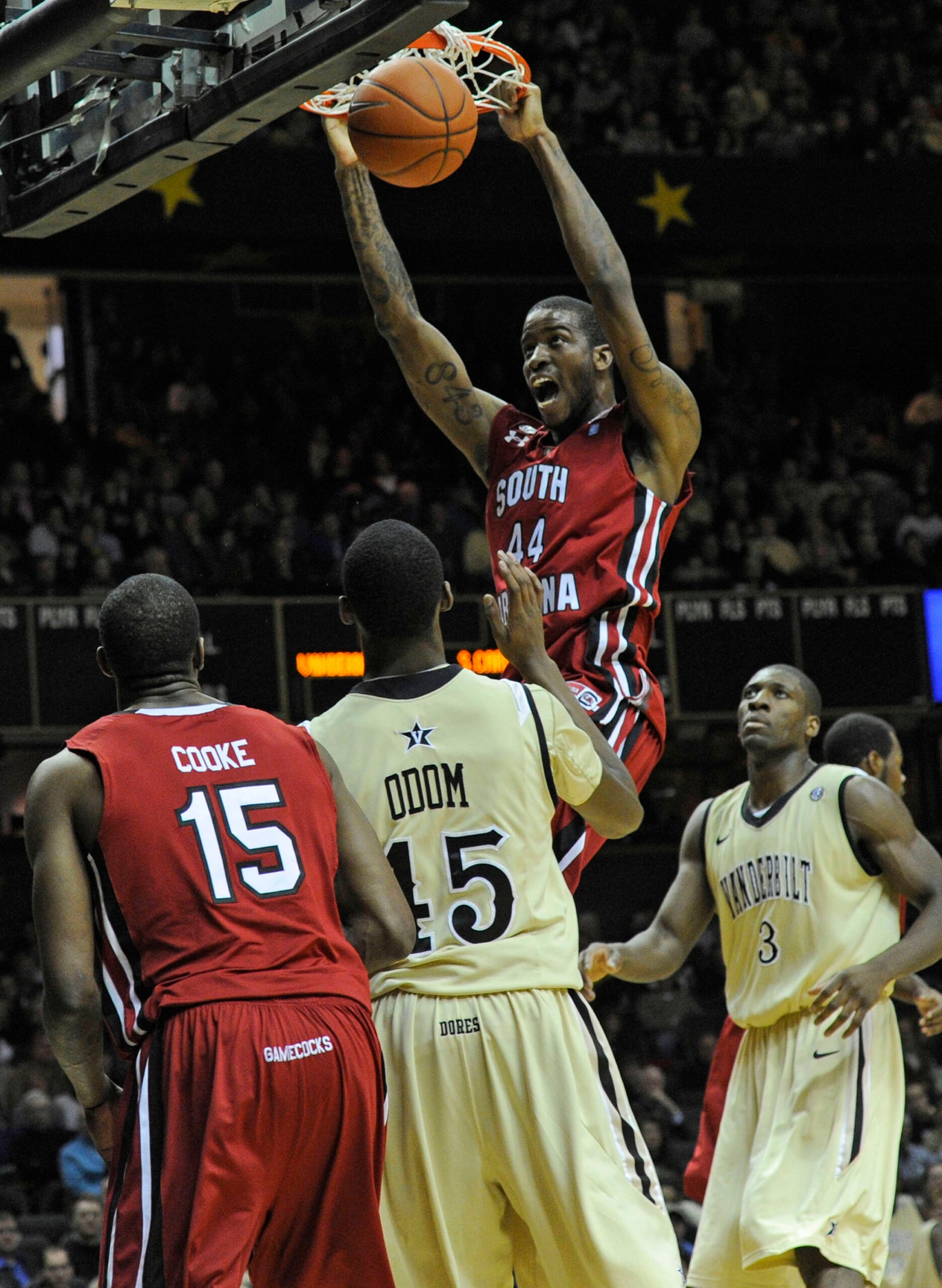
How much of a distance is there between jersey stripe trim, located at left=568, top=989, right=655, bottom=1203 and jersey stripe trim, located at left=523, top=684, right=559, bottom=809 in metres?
0.46

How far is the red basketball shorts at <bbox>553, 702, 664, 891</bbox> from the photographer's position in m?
4.96

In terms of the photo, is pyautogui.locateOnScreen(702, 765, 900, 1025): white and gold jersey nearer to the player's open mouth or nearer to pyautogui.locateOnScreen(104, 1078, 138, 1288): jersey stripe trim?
the player's open mouth

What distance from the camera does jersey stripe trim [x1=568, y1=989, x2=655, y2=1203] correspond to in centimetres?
409

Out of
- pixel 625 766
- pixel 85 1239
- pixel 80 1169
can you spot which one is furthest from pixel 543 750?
pixel 80 1169

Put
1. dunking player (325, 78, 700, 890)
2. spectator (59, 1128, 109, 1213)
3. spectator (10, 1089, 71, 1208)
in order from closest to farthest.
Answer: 1. dunking player (325, 78, 700, 890)
2. spectator (59, 1128, 109, 1213)
3. spectator (10, 1089, 71, 1208)

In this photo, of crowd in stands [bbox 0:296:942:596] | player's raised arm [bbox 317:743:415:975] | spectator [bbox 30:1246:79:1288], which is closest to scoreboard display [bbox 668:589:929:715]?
crowd in stands [bbox 0:296:942:596]

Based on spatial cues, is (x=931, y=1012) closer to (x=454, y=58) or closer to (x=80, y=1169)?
(x=454, y=58)

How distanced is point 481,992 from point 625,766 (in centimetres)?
99

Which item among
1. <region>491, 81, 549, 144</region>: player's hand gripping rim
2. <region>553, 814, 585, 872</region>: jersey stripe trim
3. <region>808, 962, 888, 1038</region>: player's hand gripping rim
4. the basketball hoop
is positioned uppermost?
the basketball hoop

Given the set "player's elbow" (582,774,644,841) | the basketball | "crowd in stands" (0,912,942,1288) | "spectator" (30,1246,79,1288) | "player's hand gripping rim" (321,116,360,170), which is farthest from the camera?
"crowd in stands" (0,912,942,1288)

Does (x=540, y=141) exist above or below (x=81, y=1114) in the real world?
above

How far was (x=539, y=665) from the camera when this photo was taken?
14.5 feet

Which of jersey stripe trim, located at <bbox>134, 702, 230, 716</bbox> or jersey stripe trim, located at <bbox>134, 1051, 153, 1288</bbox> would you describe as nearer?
jersey stripe trim, located at <bbox>134, 1051, 153, 1288</bbox>

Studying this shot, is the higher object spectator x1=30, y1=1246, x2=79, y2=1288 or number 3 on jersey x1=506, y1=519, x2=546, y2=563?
number 3 on jersey x1=506, y1=519, x2=546, y2=563
